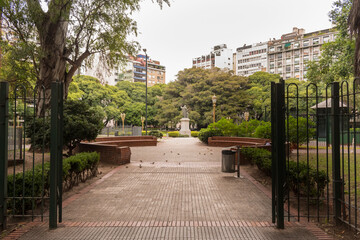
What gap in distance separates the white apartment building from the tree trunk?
91.3m

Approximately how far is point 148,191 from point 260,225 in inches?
131

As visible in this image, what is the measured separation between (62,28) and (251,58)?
3838 inches

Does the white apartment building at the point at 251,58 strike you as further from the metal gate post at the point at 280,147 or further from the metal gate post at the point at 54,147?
the metal gate post at the point at 54,147

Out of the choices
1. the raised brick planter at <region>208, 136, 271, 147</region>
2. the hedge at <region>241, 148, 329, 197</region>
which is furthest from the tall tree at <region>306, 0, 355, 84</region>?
the hedge at <region>241, 148, 329, 197</region>

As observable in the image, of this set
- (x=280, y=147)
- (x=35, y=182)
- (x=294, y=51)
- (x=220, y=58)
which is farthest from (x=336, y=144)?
(x=220, y=58)

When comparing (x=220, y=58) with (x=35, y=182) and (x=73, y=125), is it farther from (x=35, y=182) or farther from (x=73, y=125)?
(x=35, y=182)

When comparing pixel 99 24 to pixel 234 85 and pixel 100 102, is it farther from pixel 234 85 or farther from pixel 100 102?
pixel 100 102

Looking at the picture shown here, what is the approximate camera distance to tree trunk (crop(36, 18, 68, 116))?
13.9 m

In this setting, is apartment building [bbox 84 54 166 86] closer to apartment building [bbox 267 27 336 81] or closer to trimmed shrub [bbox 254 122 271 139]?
apartment building [bbox 267 27 336 81]

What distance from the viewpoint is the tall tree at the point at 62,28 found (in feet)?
41.7

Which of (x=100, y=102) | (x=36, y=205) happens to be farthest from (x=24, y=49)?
(x=100, y=102)

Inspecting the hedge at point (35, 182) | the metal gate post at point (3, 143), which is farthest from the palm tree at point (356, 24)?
the metal gate post at point (3, 143)

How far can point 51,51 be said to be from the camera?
14117 mm

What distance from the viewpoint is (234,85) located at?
45156 mm
